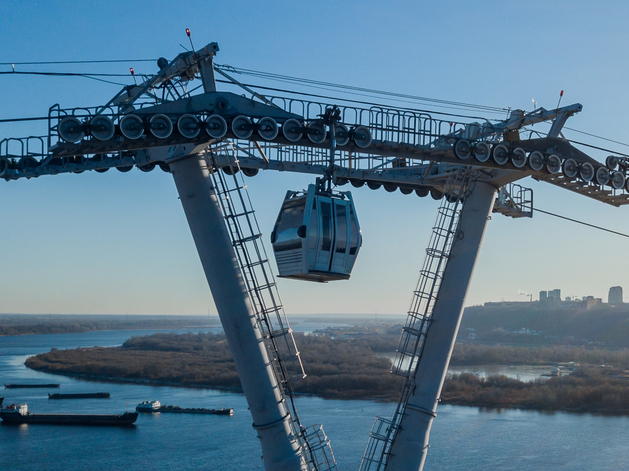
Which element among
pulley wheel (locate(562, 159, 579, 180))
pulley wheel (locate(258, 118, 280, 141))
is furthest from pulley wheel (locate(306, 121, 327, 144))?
pulley wheel (locate(562, 159, 579, 180))

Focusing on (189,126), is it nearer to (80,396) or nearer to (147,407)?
(147,407)

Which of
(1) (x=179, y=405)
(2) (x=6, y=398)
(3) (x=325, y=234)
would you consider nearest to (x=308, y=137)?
(3) (x=325, y=234)

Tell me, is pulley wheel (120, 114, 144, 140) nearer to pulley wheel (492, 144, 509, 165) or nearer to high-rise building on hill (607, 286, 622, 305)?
pulley wheel (492, 144, 509, 165)

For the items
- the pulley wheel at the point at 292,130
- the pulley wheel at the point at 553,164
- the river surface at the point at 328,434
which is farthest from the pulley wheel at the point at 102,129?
the river surface at the point at 328,434

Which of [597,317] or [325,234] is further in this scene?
[597,317]

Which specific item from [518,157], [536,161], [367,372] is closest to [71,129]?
[518,157]

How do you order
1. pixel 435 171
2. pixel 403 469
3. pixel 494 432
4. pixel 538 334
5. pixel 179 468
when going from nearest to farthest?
1. pixel 403 469
2. pixel 435 171
3. pixel 179 468
4. pixel 494 432
5. pixel 538 334

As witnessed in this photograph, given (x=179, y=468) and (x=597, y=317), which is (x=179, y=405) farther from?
(x=597, y=317)

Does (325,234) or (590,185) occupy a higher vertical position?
(590,185)
